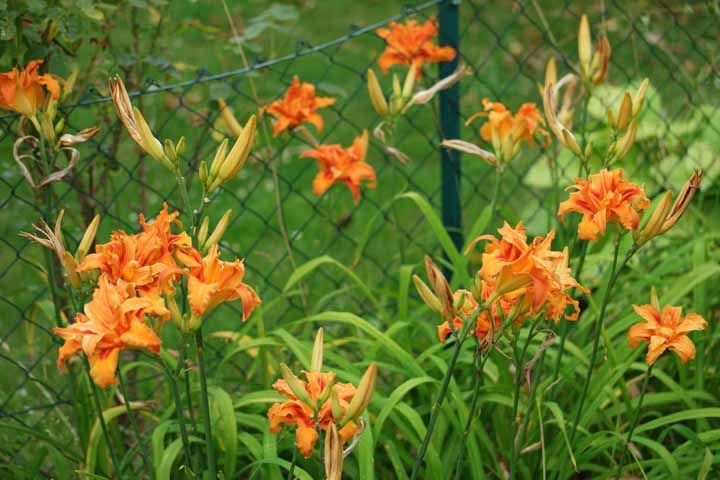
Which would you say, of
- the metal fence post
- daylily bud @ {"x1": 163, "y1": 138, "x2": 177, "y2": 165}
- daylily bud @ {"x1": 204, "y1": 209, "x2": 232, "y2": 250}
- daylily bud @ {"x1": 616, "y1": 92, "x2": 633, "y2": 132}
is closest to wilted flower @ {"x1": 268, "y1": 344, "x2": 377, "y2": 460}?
daylily bud @ {"x1": 204, "y1": 209, "x2": 232, "y2": 250}

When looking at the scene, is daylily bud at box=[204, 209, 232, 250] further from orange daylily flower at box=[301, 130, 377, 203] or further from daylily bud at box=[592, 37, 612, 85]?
daylily bud at box=[592, 37, 612, 85]

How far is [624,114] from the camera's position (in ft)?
6.60

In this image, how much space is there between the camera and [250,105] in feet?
15.3

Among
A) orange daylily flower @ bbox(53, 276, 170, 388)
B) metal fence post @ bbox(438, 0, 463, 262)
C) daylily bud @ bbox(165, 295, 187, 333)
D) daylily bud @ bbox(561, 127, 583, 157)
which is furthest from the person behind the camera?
metal fence post @ bbox(438, 0, 463, 262)

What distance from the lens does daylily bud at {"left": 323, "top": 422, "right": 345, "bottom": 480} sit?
1.47 metres

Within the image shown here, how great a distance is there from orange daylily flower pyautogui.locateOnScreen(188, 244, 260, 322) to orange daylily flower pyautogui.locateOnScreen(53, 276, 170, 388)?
0.05m

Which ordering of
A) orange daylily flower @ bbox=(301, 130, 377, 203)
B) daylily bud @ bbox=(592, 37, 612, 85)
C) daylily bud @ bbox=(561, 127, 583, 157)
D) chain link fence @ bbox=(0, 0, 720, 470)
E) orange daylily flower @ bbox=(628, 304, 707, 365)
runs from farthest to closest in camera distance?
1. chain link fence @ bbox=(0, 0, 720, 470)
2. orange daylily flower @ bbox=(301, 130, 377, 203)
3. daylily bud @ bbox=(592, 37, 612, 85)
4. daylily bud @ bbox=(561, 127, 583, 157)
5. orange daylily flower @ bbox=(628, 304, 707, 365)

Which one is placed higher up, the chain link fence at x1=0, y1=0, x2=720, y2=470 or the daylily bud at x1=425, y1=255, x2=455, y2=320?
the daylily bud at x1=425, y1=255, x2=455, y2=320

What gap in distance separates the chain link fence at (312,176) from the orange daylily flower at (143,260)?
65 cm

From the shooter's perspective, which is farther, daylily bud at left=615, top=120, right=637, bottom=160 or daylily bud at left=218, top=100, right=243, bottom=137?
daylily bud at left=218, top=100, right=243, bottom=137

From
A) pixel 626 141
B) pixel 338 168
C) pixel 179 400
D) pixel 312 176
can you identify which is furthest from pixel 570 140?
pixel 312 176

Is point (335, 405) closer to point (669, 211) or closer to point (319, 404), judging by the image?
point (319, 404)

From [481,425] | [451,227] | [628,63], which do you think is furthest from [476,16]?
[628,63]

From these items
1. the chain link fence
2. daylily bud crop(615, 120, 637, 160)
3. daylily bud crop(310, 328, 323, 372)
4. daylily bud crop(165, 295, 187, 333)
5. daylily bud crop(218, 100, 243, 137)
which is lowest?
the chain link fence
